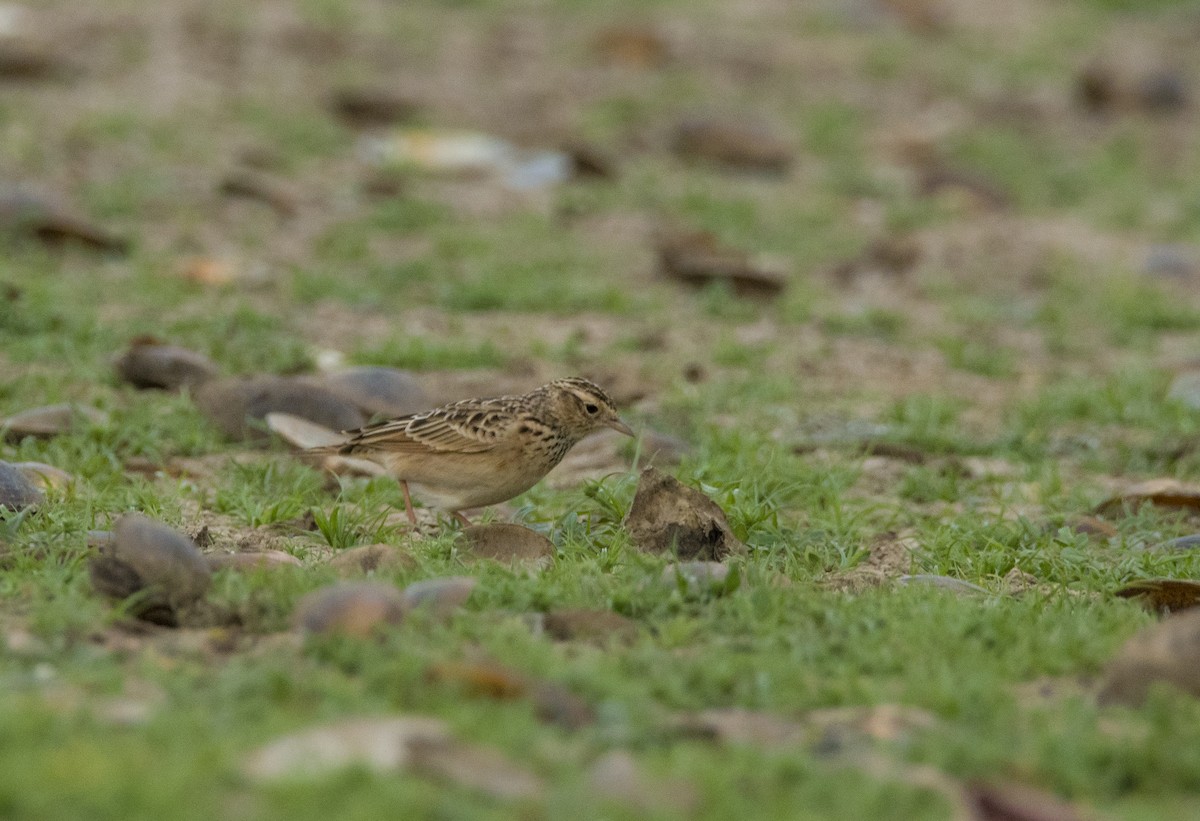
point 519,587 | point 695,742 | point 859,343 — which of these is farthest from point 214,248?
point 695,742

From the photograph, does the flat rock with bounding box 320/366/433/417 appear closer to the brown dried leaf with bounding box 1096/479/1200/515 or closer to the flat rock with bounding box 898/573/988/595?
the flat rock with bounding box 898/573/988/595

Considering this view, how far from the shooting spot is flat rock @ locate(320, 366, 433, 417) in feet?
27.2

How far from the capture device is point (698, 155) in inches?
571

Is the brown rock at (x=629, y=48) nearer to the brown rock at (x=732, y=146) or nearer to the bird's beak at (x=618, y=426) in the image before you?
the brown rock at (x=732, y=146)

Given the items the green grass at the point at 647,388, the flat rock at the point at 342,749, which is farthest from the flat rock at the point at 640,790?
the flat rock at the point at 342,749

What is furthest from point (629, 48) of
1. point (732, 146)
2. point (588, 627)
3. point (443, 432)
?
point (588, 627)

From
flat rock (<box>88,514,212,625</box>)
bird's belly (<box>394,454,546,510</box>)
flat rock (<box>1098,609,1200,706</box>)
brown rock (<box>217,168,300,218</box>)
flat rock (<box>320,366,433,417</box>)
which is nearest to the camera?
flat rock (<box>1098,609,1200,706</box>)

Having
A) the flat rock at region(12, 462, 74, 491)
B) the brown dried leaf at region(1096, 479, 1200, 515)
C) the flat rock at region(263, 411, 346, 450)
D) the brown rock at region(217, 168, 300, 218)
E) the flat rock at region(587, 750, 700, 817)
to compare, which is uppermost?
the flat rock at region(587, 750, 700, 817)

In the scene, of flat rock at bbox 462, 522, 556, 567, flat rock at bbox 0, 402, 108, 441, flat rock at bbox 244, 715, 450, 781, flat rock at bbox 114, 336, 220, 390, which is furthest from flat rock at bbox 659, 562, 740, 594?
flat rock at bbox 114, 336, 220, 390

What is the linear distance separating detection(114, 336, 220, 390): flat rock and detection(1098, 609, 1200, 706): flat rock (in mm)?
4968

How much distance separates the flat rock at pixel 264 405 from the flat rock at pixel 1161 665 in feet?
13.2

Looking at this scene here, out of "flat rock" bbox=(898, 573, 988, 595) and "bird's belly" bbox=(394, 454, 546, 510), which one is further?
"bird's belly" bbox=(394, 454, 546, 510)

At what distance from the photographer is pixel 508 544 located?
6344mm

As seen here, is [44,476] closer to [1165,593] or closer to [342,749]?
[342,749]
